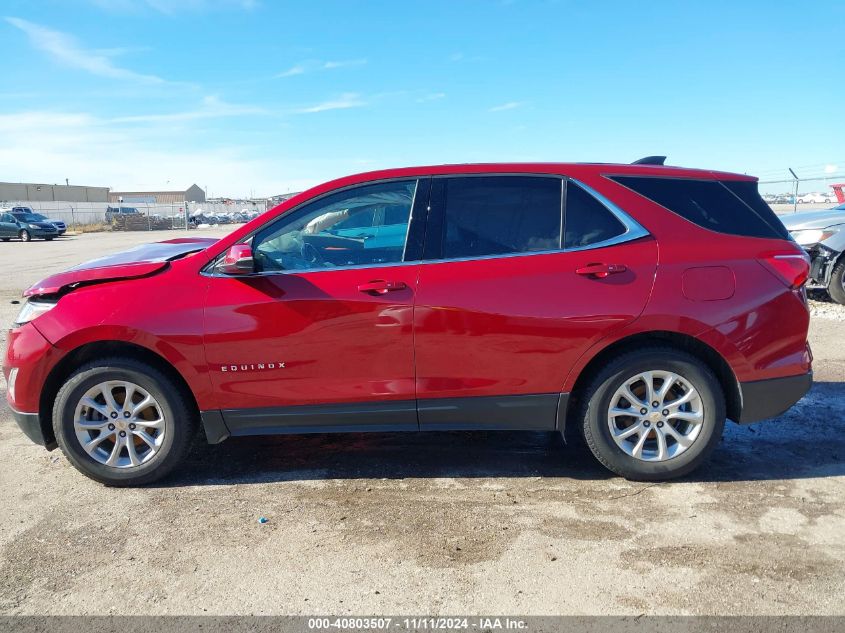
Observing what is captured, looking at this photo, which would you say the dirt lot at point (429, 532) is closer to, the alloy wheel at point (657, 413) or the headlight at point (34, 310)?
the alloy wheel at point (657, 413)

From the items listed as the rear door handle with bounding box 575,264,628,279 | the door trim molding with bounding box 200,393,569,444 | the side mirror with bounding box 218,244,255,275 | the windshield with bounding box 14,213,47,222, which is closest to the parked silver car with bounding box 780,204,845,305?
the rear door handle with bounding box 575,264,628,279

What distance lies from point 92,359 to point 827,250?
9.71 m

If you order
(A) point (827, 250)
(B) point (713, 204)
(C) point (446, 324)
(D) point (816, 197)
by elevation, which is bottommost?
(C) point (446, 324)

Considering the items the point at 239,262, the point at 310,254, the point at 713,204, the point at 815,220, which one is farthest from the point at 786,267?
the point at 815,220

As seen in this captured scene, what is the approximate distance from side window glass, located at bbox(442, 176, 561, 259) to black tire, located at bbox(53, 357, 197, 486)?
5.99 feet

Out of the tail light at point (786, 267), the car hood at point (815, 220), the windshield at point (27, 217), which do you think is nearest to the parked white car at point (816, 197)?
the car hood at point (815, 220)

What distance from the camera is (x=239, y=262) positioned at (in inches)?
142

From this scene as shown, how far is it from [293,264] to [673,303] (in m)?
2.21

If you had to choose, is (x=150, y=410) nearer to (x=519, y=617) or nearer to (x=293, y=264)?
(x=293, y=264)

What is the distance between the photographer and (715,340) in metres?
3.64

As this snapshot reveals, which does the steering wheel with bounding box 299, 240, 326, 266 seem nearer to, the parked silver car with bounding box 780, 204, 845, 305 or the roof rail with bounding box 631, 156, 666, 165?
the roof rail with bounding box 631, 156, 666, 165

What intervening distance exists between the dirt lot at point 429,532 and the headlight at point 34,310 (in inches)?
40.7

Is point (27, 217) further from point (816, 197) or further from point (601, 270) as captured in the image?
point (601, 270)

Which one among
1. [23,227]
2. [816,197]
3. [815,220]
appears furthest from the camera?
[23,227]
